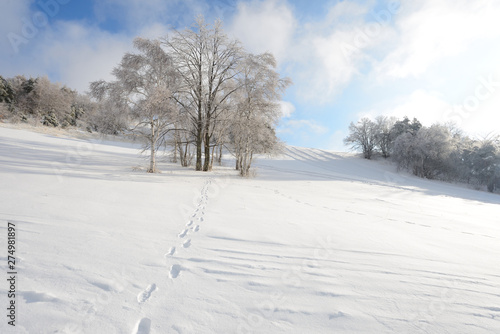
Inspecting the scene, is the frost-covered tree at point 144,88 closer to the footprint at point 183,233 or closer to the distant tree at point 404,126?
the footprint at point 183,233

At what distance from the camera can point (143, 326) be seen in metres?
1.73

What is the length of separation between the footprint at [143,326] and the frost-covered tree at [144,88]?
1013 centimetres

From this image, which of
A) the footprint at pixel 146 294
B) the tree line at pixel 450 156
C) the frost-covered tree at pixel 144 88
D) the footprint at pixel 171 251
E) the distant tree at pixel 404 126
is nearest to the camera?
the footprint at pixel 146 294

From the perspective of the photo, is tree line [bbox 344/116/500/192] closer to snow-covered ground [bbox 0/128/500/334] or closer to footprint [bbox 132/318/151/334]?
snow-covered ground [bbox 0/128/500/334]

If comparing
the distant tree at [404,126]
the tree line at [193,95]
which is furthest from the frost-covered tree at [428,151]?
the tree line at [193,95]

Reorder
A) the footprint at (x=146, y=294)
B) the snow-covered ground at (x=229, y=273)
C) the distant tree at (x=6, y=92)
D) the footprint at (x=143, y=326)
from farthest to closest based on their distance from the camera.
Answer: the distant tree at (x=6, y=92), the footprint at (x=146, y=294), the snow-covered ground at (x=229, y=273), the footprint at (x=143, y=326)

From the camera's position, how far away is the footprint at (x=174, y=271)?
2429 millimetres

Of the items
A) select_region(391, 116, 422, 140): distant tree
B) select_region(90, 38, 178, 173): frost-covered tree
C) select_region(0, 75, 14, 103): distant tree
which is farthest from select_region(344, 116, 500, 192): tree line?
select_region(0, 75, 14, 103): distant tree

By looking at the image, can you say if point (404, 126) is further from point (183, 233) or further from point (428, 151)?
point (183, 233)

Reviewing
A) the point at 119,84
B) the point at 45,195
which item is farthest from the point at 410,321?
the point at 119,84

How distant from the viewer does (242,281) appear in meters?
2.41

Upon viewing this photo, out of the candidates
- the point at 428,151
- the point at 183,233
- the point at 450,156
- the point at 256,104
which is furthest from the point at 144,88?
the point at 450,156

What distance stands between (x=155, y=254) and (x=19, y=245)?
1725 mm

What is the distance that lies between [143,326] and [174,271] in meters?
0.80
